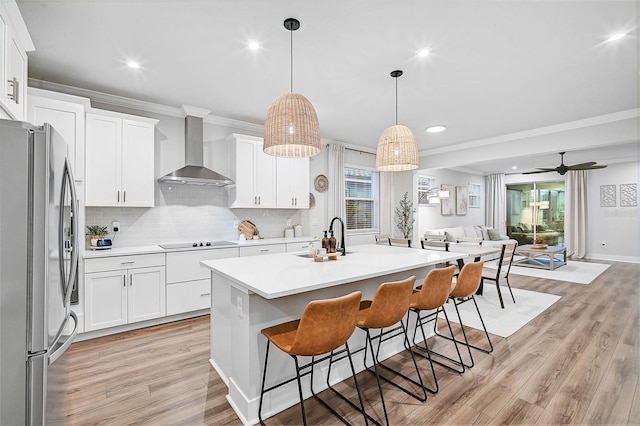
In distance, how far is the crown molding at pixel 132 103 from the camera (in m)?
3.30

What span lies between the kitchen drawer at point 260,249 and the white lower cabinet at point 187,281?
12.4 inches

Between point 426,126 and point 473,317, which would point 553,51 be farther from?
point 473,317

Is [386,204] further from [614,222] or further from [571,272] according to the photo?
[614,222]

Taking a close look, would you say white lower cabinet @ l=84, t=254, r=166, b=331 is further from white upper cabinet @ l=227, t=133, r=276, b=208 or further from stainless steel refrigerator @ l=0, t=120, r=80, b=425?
stainless steel refrigerator @ l=0, t=120, r=80, b=425

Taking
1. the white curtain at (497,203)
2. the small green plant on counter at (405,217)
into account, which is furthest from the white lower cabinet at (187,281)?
the white curtain at (497,203)

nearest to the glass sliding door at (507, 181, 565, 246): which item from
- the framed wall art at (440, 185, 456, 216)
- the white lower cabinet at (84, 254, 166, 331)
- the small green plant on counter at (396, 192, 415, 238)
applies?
the framed wall art at (440, 185, 456, 216)

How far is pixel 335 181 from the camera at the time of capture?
5.89 meters

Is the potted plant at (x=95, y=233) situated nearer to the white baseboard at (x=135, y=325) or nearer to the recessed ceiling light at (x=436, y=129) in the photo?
the white baseboard at (x=135, y=325)

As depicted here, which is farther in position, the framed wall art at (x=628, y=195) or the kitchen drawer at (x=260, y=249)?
the framed wall art at (x=628, y=195)

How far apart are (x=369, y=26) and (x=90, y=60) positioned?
8.54 feet

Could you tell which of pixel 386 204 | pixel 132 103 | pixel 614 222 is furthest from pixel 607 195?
pixel 132 103

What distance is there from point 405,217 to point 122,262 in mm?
5654

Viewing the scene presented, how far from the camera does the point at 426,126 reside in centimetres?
495

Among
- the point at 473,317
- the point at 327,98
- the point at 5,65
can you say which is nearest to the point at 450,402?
the point at 473,317
